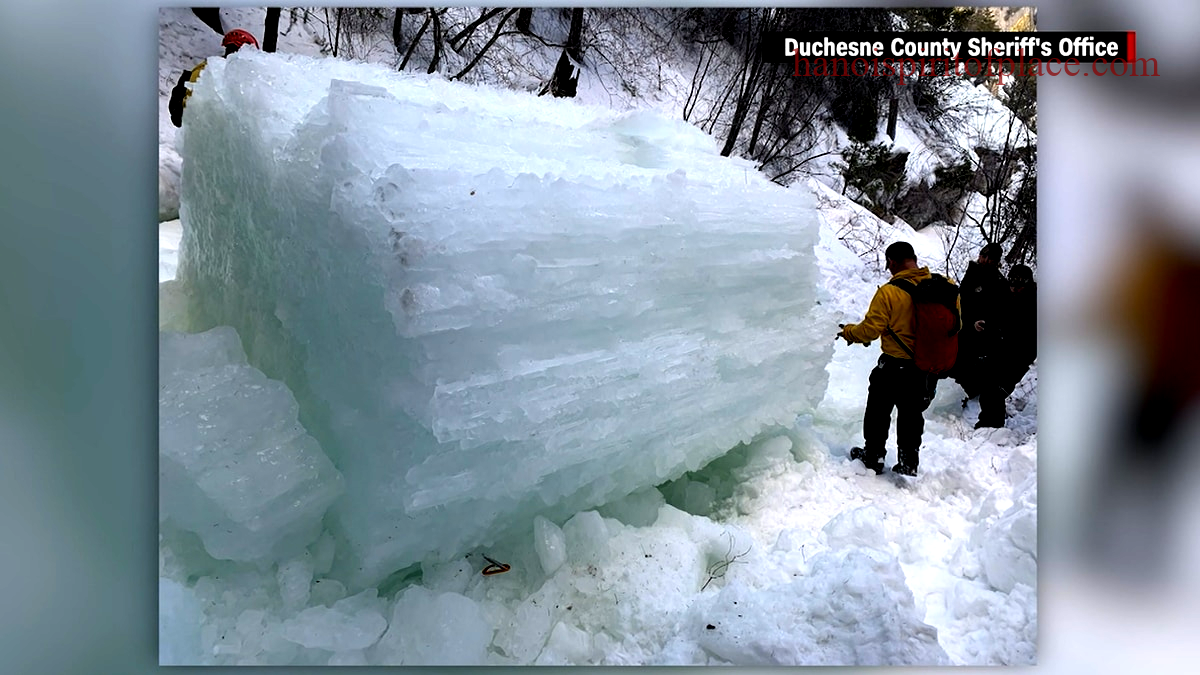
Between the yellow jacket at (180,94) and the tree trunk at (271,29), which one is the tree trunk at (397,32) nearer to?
the tree trunk at (271,29)

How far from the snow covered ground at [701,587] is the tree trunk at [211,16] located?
3cm

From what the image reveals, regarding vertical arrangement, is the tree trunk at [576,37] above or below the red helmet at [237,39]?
above

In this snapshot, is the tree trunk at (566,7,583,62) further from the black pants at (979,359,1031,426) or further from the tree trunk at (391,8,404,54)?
the black pants at (979,359,1031,426)

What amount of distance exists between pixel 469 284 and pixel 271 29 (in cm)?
92

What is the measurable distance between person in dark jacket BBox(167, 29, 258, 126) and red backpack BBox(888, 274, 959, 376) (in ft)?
5.79

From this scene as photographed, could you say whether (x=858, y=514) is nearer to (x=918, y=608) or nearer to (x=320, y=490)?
(x=918, y=608)

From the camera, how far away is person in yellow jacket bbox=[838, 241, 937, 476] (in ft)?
6.57

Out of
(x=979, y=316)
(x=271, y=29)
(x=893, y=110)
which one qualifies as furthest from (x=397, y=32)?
(x=979, y=316)

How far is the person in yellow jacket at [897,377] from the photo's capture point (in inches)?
78.9

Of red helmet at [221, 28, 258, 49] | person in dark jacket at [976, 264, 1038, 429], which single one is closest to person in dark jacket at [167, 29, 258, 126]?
red helmet at [221, 28, 258, 49]

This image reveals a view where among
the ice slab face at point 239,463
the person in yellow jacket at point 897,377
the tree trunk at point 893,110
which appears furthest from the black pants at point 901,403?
the ice slab face at point 239,463

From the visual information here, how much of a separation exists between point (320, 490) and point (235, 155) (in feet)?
2.66

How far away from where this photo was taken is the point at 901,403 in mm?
2023

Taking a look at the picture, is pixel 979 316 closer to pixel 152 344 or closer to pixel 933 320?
pixel 933 320
